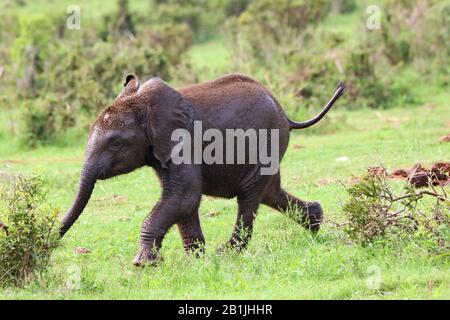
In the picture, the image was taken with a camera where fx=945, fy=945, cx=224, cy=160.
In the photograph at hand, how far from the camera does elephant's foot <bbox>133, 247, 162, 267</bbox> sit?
7.97 m

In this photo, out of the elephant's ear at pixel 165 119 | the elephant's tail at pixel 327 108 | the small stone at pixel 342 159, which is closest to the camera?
the elephant's ear at pixel 165 119

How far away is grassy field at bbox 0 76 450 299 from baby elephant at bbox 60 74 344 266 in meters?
0.29

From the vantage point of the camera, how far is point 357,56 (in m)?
18.3

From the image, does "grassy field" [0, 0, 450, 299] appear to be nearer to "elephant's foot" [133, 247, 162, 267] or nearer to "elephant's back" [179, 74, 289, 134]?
"elephant's foot" [133, 247, 162, 267]

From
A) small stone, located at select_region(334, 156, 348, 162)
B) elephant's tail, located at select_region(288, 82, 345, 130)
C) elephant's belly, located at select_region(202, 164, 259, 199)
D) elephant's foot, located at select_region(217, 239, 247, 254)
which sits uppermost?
elephant's tail, located at select_region(288, 82, 345, 130)

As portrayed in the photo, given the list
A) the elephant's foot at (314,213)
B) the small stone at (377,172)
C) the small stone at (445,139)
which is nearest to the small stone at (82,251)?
the elephant's foot at (314,213)

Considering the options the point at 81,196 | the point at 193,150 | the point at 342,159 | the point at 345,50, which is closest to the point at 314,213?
the point at 193,150

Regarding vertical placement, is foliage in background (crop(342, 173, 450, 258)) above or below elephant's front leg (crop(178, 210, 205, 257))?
above

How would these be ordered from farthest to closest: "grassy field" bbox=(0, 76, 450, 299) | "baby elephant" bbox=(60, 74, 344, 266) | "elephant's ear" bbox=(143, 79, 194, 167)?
"elephant's ear" bbox=(143, 79, 194, 167), "baby elephant" bbox=(60, 74, 344, 266), "grassy field" bbox=(0, 76, 450, 299)

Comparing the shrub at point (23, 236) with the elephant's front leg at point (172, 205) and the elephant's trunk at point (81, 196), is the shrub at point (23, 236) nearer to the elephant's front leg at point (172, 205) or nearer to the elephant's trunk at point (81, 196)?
the elephant's trunk at point (81, 196)

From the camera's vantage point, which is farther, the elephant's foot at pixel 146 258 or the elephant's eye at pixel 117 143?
the elephant's eye at pixel 117 143

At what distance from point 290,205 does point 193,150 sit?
127 cm

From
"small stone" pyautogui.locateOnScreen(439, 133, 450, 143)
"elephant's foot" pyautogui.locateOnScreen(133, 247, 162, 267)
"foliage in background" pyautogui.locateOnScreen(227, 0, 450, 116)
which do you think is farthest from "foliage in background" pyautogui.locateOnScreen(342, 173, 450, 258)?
"foliage in background" pyautogui.locateOnScreen(227, 0, 450, 116)

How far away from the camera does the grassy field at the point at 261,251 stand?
7.07 meters
